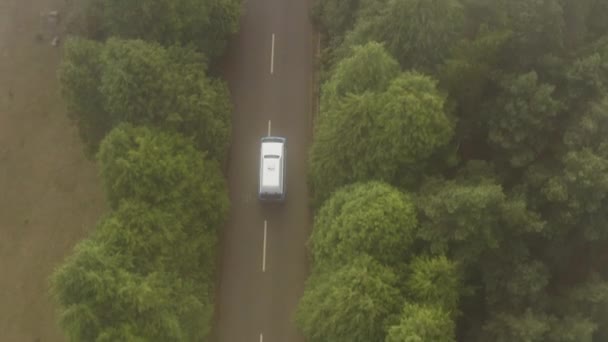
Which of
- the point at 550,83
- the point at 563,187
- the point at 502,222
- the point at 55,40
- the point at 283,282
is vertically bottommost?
the point at 283,282

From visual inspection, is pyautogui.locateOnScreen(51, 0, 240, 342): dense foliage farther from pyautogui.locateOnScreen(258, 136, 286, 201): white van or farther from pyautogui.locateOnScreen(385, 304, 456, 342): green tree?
pyautogui.locateOnScreen(385, 304, 456, 342): green tree

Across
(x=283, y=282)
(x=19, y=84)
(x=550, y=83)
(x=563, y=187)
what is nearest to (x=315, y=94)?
(x=283, y=282)

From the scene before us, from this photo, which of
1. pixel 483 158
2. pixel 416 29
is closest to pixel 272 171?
pixel 416 29

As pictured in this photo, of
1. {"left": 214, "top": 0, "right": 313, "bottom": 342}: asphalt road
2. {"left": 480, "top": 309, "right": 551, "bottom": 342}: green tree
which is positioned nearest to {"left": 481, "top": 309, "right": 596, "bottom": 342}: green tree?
{"left": 480, "top": 309, "right": 551, "bottom": 342}: green tree

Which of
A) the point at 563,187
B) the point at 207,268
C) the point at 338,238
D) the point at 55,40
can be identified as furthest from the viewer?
the point at 55,40

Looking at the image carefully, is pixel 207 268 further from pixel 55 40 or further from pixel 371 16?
pixel 55 40
